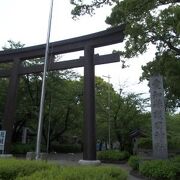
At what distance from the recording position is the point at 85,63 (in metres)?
19.3

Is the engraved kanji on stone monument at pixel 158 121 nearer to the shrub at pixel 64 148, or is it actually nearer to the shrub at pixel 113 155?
the shrub at pixel 113 155

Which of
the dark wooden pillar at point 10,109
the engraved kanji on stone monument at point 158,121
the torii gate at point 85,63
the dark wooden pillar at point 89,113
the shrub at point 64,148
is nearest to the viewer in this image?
the engraved kanji on stone monument at point 158,121

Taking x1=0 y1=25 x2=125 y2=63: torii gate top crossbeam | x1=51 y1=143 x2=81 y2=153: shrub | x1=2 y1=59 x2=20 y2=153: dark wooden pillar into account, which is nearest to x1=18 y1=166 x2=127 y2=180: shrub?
x1=0 y1=25 x2=125 y2=63: torii gate top crossbeam

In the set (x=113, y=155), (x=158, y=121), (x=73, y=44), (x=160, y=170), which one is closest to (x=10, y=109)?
(x=73, y=44)

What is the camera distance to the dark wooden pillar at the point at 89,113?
1794cm

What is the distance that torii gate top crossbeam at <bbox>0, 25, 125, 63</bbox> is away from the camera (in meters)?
18.5

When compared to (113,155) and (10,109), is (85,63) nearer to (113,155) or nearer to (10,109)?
(10,109)

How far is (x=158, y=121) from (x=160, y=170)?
3.23 metres

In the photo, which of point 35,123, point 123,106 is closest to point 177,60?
point 123,106

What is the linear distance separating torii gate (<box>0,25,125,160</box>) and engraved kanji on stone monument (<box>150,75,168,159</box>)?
10.8ft

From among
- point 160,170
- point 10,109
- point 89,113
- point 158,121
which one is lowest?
point 160,170

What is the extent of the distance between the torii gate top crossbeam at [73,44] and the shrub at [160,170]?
27.5 ft

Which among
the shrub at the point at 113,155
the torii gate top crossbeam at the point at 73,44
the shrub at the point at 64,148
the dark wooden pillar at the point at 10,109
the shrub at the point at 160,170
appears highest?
the torii gate top crossbeam at the point at 73,44

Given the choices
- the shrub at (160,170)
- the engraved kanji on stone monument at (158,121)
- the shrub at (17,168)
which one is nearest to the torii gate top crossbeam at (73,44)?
the engraved kanji on stone monument at (158,121)
